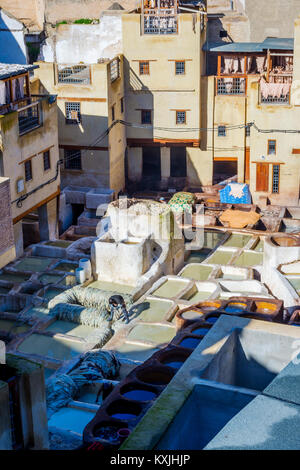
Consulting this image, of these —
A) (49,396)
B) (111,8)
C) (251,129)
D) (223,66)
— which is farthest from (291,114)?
(49,396)

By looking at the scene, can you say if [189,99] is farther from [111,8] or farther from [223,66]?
[111,8]

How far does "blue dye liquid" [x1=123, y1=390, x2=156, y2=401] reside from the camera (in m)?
15.2

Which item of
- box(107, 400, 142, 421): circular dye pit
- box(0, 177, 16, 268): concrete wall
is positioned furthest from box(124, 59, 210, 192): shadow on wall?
box(107, 400, 142, 421): circular dye pit

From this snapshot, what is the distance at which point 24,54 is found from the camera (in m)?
54.0

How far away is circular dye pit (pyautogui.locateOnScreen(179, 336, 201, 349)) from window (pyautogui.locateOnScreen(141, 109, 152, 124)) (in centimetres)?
3278

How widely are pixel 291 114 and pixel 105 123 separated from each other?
474 inches

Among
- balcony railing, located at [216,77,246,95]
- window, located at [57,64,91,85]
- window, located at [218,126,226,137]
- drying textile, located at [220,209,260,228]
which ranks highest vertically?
window, located at [57,64,91,85]

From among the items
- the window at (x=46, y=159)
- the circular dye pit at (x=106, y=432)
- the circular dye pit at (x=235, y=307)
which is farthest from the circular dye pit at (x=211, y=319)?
the window at (x=46, y=159)

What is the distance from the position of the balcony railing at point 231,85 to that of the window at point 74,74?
8967 mm

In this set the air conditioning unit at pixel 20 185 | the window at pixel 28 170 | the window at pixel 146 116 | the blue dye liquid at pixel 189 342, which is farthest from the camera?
the window at pixel 146 116

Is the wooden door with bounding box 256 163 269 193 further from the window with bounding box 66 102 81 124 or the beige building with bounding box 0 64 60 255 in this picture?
the beige building with bounding box 0 64 60 255

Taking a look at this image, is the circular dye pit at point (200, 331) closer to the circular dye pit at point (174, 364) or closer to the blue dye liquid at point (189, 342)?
the blue dye liquid at point (189, 342)

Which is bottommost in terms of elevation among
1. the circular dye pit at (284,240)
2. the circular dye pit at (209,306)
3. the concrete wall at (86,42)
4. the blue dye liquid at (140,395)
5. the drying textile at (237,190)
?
the drying textile at (237,190)

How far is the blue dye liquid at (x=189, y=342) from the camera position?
17.3 meters
